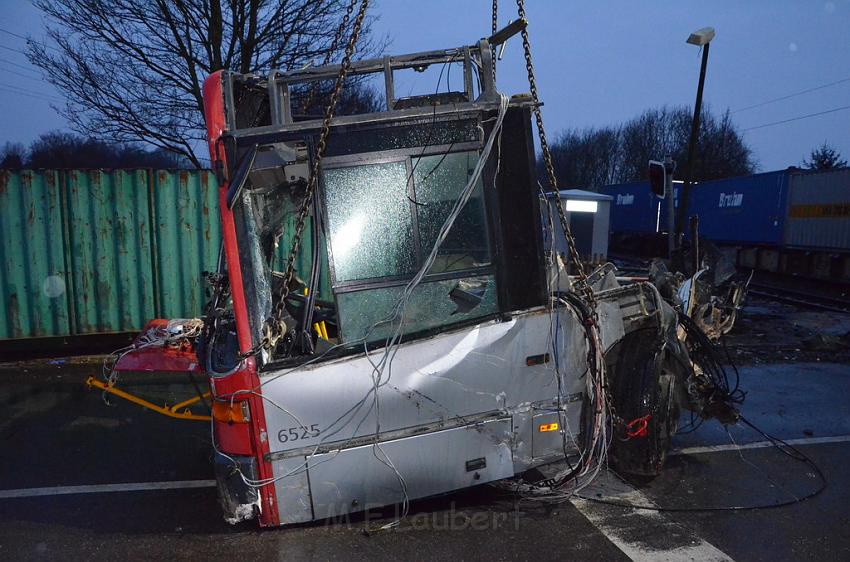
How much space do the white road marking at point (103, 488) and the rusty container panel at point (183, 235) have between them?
452 cm

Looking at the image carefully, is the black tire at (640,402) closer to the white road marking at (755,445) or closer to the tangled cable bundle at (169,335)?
the white road marking at (755,445)

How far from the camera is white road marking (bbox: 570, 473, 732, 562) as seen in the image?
3.65 metres

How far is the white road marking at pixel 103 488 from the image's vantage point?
4582 mm

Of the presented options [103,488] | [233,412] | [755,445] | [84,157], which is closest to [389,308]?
[233,412]

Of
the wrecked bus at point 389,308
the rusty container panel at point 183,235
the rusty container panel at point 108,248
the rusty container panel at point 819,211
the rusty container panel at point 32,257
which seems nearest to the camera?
the wrecked bus at point 389,308

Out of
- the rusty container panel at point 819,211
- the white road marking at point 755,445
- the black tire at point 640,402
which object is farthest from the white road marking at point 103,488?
the rusty container panel at point 819,211

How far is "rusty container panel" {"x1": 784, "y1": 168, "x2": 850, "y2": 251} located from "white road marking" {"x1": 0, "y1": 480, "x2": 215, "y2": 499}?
799 inches

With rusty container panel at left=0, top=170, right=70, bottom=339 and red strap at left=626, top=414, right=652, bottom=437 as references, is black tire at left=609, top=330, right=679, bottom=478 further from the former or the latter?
rusty container panel at left=0, top=170, right=70, bottom=339

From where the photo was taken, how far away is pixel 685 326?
557 cm

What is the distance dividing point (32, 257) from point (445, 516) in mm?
7435

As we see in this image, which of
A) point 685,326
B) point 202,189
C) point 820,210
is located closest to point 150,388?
point 202,189

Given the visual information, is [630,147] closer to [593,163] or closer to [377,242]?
[593,163]

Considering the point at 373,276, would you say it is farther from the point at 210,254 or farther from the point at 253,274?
the point at 210,254

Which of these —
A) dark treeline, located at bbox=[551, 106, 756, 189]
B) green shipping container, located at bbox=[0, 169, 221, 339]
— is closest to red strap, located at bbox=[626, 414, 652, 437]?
green shipping container, located at bbox=[0, 169, 221, 339]
